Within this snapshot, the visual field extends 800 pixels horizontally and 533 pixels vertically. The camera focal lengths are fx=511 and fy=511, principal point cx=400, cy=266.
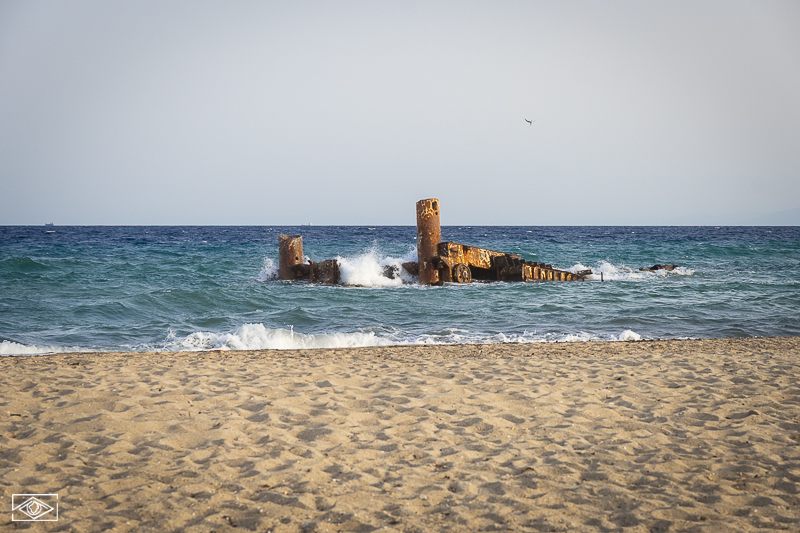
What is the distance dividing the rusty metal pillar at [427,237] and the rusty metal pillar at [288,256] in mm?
3569

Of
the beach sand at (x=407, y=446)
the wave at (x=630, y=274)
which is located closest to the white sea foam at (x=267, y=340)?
the beach sand at (x=407, y=446)

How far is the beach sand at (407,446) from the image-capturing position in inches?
106

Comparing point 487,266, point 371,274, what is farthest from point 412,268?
point 487,266

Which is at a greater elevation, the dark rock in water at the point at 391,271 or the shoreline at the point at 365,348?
the dark rock in water at the point at 391,271

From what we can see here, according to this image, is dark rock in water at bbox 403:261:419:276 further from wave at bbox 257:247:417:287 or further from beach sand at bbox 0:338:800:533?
beach sand at bbox 0:338:800:533

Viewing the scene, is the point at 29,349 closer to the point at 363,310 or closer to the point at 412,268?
the point at 363,310

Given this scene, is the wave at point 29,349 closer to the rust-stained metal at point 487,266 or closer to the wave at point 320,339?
the wave at point 320,339

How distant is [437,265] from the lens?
12.2 metres

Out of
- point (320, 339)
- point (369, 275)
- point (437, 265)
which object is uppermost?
point (437, 265)

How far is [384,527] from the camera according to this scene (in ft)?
8.48

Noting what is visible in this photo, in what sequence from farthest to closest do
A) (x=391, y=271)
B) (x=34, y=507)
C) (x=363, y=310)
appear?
(x=391, y=271)
(x=363, y=310)
(x=34, y=507)

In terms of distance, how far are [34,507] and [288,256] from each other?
441 inches

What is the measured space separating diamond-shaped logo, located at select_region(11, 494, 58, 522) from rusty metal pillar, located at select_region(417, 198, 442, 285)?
31.1 feet

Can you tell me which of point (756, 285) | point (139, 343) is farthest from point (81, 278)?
point (756, 285)
